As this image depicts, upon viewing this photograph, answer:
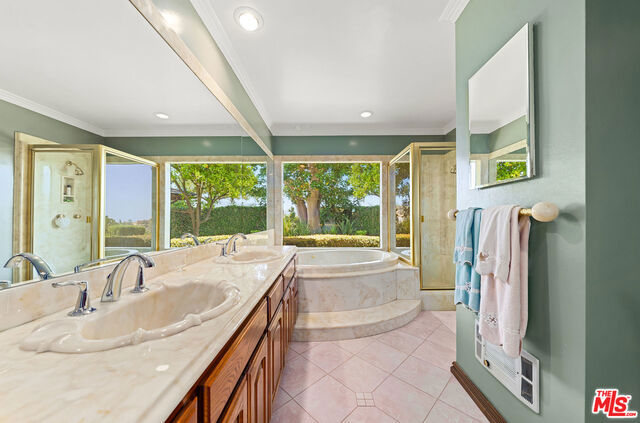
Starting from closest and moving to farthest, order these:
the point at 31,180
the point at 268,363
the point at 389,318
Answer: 1. the point at 31,180
2. the point at 268,363
3. the point at 389,318

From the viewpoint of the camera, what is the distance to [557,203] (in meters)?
0.95

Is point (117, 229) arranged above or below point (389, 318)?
above

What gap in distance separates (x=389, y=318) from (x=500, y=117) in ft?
6.33

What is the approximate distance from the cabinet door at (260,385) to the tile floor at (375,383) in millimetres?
355

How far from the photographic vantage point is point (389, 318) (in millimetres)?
2416

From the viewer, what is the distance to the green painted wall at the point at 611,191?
85 centimetres

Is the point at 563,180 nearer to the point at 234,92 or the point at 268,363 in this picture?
the point at 268,363

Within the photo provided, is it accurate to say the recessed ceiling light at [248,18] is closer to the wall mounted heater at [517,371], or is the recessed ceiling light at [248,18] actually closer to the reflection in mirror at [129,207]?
the reflection in mirror at [129,207]

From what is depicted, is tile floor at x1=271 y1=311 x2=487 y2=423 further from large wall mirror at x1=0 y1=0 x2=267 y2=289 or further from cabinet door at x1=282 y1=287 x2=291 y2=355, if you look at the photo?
large wall mirror at x1=0 y1=0 x2=267 y2=289

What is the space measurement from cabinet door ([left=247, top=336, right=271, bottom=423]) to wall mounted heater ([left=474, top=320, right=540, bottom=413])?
116cm

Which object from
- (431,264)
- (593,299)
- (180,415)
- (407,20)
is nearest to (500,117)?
(593,299)

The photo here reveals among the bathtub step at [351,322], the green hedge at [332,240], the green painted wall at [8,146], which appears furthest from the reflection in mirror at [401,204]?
the green painted wall at [8,146]

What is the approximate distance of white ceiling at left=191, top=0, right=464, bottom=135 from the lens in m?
1.67

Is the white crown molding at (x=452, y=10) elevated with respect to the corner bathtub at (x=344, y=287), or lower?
elevated
